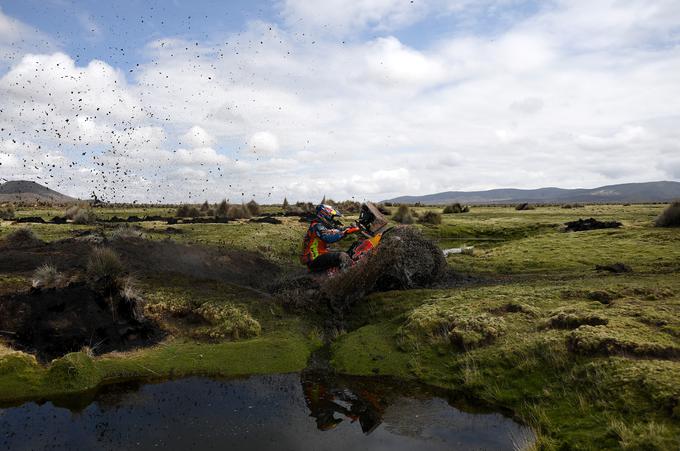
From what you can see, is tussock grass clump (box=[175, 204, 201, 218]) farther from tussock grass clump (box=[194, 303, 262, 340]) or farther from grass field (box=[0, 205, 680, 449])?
tussock grass clump (box=[194, 303, 262, 340])

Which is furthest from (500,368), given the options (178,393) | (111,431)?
(111,431)

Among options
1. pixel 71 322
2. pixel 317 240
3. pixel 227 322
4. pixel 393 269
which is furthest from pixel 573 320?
pixel 71 322

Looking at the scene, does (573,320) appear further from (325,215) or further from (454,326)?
(325,215)

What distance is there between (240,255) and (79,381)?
12.2m

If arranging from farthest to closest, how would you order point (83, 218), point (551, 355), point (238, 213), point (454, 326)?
point (238, 213) < point (83, 218) < point (454, 326) < point (551, 355)

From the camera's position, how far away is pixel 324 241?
16.7m

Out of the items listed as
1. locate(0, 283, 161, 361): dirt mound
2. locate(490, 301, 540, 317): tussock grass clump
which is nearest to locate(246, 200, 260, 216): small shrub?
locate(0, 283, 161, 361): dirt mound

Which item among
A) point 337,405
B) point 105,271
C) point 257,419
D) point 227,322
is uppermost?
point 105,271

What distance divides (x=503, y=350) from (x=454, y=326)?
1723mm

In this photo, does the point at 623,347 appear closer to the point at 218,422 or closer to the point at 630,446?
the point at 630,446

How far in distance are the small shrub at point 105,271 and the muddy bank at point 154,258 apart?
238 centimetres

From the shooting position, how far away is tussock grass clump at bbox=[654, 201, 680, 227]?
28.7 meters

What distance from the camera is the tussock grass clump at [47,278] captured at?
1321cm

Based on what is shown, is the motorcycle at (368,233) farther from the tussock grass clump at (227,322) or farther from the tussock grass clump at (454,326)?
the tussock grass clump at (227,322)
